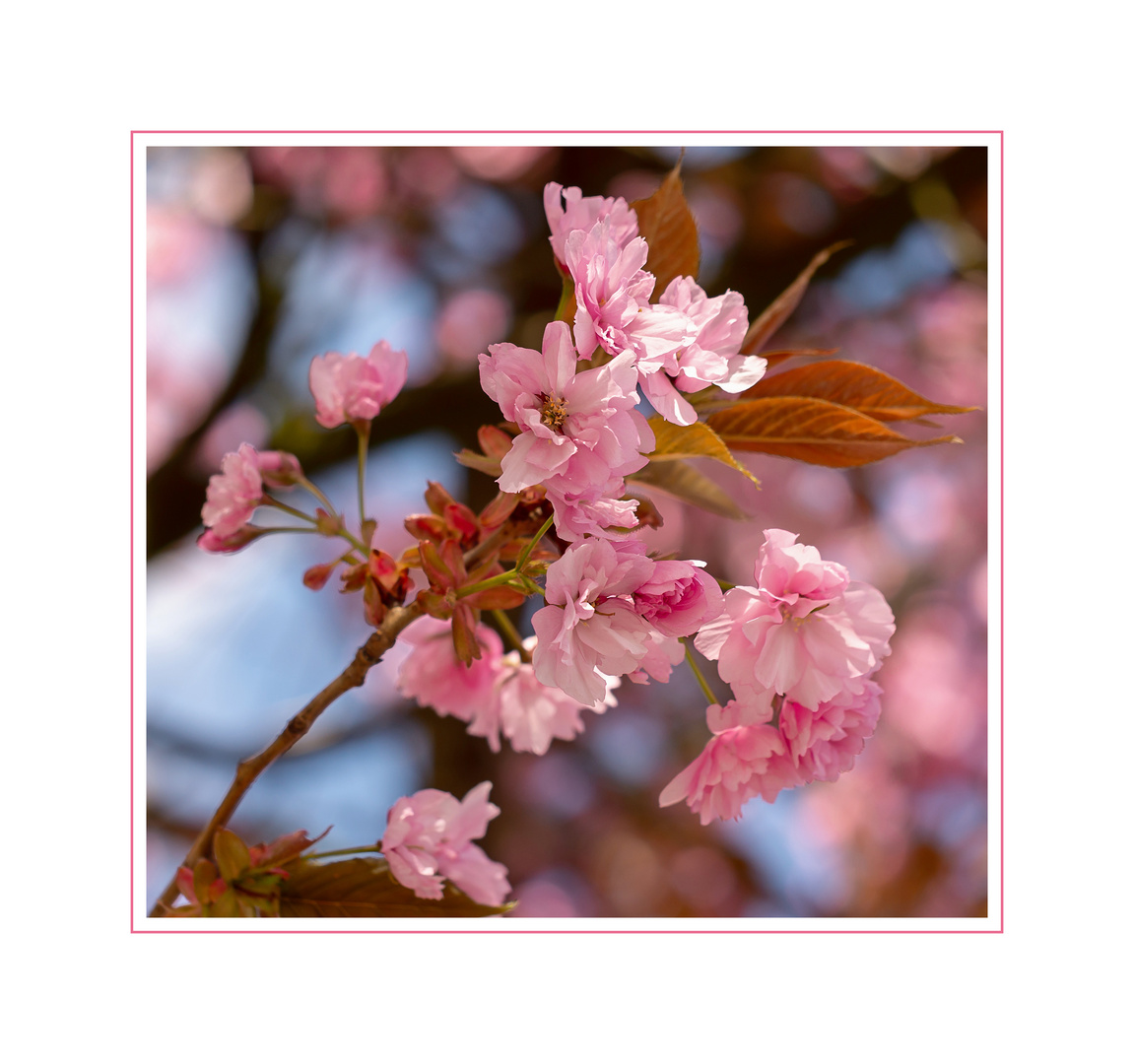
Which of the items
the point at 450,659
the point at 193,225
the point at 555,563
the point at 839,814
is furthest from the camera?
the point at 839,814

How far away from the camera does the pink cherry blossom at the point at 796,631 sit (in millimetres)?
643

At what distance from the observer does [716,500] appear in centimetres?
82

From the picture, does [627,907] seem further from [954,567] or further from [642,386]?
[642,386]

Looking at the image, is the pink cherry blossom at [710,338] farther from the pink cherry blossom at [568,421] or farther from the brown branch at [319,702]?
the brown branch at [319,702]

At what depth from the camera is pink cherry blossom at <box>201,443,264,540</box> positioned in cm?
88

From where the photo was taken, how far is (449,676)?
954 mm

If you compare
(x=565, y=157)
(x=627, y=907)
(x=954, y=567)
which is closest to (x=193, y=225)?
(x=565, y=157)

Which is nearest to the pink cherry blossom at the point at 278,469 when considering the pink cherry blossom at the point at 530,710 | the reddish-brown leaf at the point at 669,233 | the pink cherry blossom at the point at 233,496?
the pink cherry blossom at the point at 233,496

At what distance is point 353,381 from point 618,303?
38cm

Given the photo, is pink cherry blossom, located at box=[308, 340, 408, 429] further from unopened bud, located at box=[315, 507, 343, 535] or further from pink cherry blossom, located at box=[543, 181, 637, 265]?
pink cherry blossom, located at box=[543, 181, 637, 265]

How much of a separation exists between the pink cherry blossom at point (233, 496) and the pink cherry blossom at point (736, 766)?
0.55m

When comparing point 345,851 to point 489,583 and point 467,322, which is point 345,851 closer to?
point 489,583

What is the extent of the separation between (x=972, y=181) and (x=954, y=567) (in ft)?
6.60

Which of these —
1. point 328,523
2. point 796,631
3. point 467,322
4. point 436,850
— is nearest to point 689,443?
point 796,631
